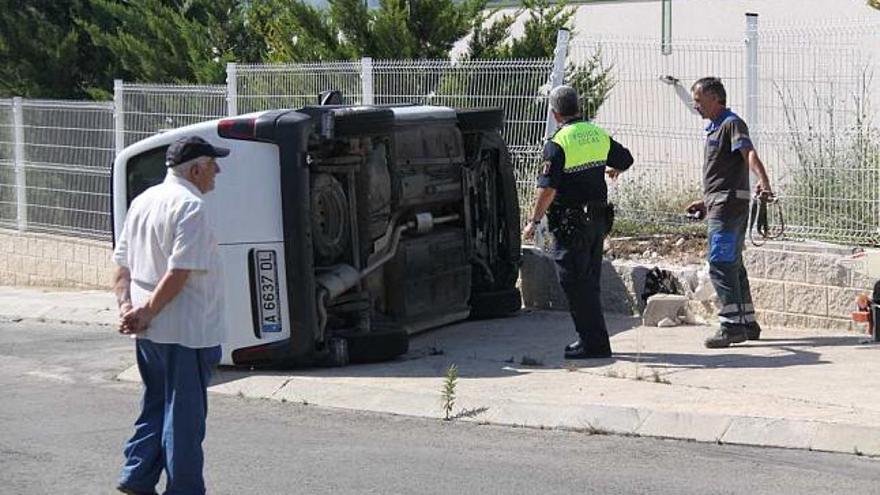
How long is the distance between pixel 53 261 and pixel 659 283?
783 centimetres

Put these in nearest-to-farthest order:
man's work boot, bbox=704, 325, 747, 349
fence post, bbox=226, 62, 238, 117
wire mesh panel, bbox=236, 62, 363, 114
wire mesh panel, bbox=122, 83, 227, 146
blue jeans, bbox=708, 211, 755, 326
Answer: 1. blue jeans, bbox=708, 211, 755, 326
2. man's work boot, bbox=704, 325, 747, 349
3. wire mesh panel, bbox=236, 62, 363, 114
4. fence post, bbox=226, 62, 238, 117
5. wire mesh panel, bbox=122, 83, 227, 146

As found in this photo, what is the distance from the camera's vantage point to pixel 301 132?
9.51 metres

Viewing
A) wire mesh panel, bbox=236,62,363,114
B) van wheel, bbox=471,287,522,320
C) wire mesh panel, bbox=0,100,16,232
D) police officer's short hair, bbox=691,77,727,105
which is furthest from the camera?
wire mesh panel, bbox=0,100,16,232

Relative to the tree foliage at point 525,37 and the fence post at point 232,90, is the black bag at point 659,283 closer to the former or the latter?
the tree foliage at point 525,37

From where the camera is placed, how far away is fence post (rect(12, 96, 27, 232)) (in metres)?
17.1

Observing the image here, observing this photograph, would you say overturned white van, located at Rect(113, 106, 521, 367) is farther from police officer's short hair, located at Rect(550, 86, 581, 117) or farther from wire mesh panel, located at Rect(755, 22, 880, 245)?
wire mesh panel, located at Rect(755, 22, 880, 245)

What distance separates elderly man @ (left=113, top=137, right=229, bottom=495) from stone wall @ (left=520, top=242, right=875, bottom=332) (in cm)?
559

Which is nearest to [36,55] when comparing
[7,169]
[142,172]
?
[7,169]

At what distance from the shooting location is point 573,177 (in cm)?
998

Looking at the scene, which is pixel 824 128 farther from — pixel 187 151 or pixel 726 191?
pixel 187 151

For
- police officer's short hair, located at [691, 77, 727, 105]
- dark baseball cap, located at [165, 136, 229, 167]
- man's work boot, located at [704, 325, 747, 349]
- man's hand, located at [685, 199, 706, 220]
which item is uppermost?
police officer's short hair, located at [691, 77, 727, 105]

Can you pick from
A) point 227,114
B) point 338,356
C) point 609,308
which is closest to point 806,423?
point 338,356

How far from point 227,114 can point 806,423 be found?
8.31 m

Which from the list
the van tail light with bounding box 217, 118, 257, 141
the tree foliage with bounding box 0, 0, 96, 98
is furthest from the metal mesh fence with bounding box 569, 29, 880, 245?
the tree foliage with bounding box 0, 0, 96, 98
